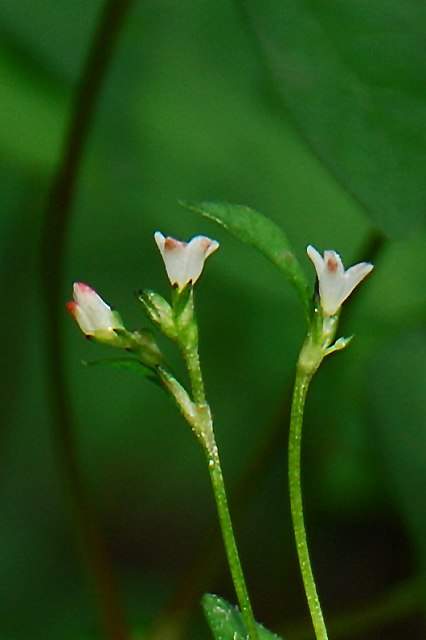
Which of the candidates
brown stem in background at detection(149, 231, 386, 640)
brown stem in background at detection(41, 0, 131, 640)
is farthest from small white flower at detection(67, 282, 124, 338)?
brown stem in background at detection(149, 231, 386, 640)

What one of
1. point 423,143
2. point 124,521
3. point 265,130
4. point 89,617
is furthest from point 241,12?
point 124,521

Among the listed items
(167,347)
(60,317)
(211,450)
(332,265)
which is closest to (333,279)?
(332,265)

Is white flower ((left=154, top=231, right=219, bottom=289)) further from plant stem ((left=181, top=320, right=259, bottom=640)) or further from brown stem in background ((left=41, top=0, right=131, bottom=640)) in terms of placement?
brown stem in background ((left=41, top=0, right=131, bottom=640))

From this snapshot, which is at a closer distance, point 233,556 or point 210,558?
point 233,556

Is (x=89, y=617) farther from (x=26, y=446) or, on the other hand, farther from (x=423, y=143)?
(x=423, y=143)

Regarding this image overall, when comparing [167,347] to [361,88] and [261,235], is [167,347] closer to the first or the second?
[361,88]

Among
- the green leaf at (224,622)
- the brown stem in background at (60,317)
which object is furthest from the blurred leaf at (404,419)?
the green leaf at (224,622)
